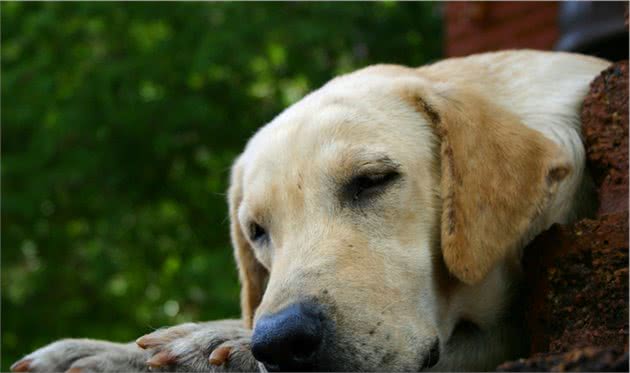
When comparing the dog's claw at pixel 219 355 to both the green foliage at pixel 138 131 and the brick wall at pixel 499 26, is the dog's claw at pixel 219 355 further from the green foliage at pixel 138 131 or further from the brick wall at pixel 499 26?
the brick wall at pixel 499 26

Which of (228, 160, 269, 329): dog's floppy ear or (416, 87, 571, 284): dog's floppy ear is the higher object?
(416, 87, 571, 284): dog's floppy ear

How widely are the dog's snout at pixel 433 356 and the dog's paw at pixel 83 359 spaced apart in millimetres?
1018

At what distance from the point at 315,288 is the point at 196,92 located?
21.3 feet

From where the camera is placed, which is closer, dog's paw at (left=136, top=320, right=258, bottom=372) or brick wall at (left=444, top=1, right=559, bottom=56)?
dog's paw at (left=136, top=320, right=258, bottom=372)

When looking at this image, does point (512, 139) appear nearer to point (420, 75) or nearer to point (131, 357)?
point (420, 75)

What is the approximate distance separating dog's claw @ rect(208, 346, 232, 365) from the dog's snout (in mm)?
676

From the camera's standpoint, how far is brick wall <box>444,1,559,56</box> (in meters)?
7.43

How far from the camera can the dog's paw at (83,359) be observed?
3105 mm

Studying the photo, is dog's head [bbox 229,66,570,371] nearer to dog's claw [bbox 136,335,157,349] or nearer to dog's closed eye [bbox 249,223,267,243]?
dog's closed eye [bbox 249,223,267,243]

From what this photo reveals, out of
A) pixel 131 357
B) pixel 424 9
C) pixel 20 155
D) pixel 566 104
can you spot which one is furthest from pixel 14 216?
pixel 566 104

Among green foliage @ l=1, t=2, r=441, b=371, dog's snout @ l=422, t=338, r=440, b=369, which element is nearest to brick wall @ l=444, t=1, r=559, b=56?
green foliage @ l=1, t=2, r=441, b=371

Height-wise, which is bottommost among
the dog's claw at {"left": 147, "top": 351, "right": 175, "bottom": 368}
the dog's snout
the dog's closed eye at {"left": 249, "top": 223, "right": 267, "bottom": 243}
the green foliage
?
the green foliage

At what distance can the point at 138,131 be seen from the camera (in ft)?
28.3

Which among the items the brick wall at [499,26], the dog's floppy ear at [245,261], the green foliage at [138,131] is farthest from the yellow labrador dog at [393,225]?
the green foliage at [138,131]
